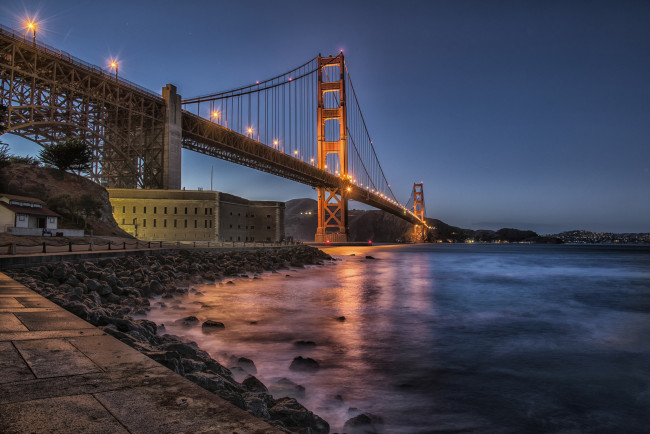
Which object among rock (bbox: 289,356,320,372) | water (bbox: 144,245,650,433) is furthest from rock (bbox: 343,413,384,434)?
rock (bbox: 289,356,320,372)

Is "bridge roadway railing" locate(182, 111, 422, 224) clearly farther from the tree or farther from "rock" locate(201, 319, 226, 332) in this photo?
"rock" locate(201, 319, 226, 332)

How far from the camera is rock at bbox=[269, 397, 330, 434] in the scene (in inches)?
132

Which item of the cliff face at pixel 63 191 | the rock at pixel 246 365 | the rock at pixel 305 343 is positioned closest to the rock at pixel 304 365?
the rock at pixel 246 365

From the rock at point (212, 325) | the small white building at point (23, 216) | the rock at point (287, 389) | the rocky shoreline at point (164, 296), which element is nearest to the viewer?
the rocky shoreline at point (164, 296)

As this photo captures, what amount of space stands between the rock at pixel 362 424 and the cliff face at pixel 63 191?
2735 centimetres

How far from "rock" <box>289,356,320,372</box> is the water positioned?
137 mm

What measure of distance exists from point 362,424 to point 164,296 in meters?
8.55

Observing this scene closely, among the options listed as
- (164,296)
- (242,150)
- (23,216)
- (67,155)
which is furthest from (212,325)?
(242,150)

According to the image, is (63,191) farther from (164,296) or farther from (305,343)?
(305,343)

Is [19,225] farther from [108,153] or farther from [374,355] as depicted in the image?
[374,355]

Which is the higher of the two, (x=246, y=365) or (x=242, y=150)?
(x=242, y=150)

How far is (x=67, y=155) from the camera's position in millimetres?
29312

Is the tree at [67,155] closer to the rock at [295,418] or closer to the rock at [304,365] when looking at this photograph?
the rock at [304,365]

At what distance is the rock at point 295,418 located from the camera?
3365 millimetres
